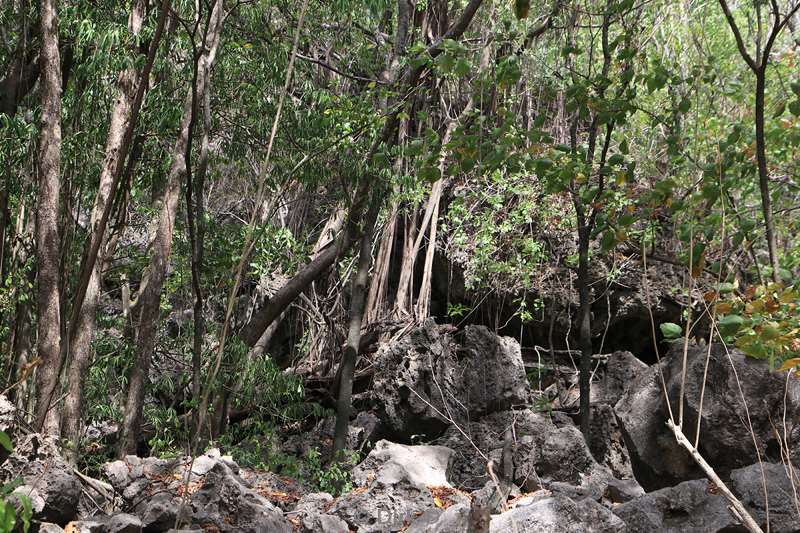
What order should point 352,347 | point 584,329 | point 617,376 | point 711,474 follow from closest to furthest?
point 711,474, point 584,329, point 352,347, point 617,376

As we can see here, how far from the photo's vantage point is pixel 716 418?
4.53 meters

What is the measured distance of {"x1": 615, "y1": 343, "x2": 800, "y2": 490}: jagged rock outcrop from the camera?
4457 millimetres

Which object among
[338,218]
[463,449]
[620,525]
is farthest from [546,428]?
[338,218]

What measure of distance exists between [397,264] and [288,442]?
8.66ft

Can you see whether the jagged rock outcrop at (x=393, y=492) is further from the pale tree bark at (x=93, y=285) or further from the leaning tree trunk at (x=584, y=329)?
the pale tree bark at (x=93, y=285)

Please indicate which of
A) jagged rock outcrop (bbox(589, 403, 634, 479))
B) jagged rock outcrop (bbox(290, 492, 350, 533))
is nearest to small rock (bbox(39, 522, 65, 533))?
jagged rock outcrop (bbox(290, 492, 350, 533))

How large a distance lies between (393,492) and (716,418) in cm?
196

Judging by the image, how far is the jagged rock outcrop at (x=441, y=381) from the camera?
23.6 feet

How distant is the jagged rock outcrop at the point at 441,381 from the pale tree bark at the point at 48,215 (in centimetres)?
313

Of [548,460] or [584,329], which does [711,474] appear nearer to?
[548,460]

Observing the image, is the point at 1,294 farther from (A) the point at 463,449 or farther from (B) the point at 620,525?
(B) the point at 620,525

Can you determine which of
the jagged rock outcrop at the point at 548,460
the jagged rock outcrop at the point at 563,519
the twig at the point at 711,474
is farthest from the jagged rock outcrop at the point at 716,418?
the twig at the point at 711,474

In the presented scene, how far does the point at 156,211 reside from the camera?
776cm

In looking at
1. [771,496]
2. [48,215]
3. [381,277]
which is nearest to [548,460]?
[771,496]
